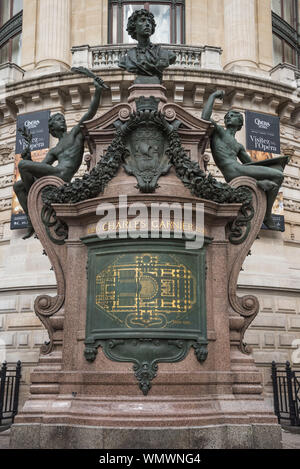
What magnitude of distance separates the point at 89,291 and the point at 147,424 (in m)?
2.05

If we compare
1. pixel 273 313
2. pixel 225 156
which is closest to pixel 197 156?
pixel 225 156

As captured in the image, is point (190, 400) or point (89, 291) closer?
point (190, 400)

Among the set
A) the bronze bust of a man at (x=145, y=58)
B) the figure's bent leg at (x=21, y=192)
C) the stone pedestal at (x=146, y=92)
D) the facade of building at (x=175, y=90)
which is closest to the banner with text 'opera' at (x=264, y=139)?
the facade of building at (x=175, y=90)

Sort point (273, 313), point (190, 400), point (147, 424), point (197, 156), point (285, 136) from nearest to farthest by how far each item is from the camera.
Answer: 1. point (147, 424)
2. point (190, 400)
3. point (197, 156)
4. point (273, 313)
5. point (285, 136)

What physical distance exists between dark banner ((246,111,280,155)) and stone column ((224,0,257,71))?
2.45 m

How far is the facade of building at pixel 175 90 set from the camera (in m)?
20.2

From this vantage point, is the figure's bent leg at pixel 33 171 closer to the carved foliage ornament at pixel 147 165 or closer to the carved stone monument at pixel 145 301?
the carved stone monument at pixel 145 301

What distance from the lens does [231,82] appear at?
21781mm

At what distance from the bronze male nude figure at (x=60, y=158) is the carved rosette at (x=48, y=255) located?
0.99ft

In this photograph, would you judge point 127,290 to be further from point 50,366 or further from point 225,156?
point 225,156

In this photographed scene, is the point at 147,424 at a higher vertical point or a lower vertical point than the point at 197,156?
lower

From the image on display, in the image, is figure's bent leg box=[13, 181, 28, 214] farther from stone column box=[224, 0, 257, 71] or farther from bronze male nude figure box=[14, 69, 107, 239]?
stone column box=[224, 0, 257, 71]

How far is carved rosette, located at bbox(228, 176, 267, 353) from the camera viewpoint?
26.3 ft

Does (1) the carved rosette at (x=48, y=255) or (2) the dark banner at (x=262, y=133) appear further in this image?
(2) the dark banner at (x=262, y=133)
